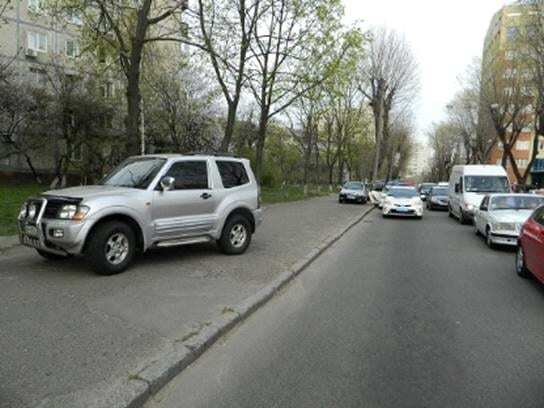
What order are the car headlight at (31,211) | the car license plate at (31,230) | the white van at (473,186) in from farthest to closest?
the white van at (473,186), the car headlight at (31,211), the car license plate at (31,230)

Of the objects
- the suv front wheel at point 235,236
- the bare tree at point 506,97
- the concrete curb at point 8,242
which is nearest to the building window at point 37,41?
the concrete curb at point 8,242

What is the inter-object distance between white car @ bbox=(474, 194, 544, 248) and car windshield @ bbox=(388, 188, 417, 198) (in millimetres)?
6915

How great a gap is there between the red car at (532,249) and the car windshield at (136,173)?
20.3 feet

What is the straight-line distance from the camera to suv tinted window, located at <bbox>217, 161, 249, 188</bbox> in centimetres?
867

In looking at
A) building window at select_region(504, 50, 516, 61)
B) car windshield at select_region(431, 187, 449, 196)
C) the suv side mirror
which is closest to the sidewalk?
the suv side mirror

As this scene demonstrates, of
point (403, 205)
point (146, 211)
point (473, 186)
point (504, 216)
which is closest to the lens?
point (146, 211)

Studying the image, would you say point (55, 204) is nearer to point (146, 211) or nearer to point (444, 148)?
point (146, 211)

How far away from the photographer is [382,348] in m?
4.54

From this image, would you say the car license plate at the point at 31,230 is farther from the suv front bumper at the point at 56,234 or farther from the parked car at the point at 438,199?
the parked car at the point at 438,199

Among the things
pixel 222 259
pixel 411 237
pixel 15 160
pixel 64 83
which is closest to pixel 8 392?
pixel 222 259

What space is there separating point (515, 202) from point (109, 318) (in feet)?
37.6

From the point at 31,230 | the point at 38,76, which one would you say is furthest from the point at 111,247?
the point at 38,76

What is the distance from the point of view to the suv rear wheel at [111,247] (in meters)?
6.49

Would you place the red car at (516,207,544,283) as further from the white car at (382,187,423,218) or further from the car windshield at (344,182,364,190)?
the car windshield at (344,182,364,190)
